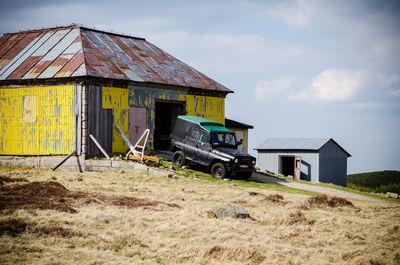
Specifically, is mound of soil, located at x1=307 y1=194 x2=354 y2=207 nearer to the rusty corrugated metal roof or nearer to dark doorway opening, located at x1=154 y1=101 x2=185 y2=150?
the rusty corrugated metal roof

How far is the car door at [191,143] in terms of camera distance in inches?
962

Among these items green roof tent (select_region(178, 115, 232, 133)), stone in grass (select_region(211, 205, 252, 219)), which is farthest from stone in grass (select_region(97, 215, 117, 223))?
green roof tent (select_region(178, 115, 232, 133))

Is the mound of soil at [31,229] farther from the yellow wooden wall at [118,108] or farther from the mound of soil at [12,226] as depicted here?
the yellow wooden wall at [118,108]

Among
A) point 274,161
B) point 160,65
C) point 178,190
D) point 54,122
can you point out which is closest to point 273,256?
point 178,190

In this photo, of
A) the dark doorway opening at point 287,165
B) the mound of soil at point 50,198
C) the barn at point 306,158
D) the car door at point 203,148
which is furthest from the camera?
the dark doorway opening at point 287,165

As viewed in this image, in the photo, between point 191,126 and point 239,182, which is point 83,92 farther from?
point 239,182

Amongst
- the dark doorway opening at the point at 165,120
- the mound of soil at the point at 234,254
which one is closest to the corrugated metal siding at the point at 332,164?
the dark doorway opening at the point at 165,120

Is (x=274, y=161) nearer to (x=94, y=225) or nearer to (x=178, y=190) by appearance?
(x=178, y=190)

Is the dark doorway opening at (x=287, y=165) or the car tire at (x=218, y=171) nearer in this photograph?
the car tire at (x=218, y=171)

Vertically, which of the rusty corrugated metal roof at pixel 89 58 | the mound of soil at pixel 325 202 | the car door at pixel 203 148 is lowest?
the mound of soil at pixel 325 202

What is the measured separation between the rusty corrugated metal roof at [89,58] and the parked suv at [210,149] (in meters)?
4.92

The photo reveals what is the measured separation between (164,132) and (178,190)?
47.3 feet

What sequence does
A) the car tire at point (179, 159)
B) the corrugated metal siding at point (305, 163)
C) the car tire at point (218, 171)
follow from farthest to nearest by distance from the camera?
the corrugated metal siding at point (305, 163) → the car tire at point (179, 159) → the car tire at point (218, 171)

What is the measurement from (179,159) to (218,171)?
2.64m
